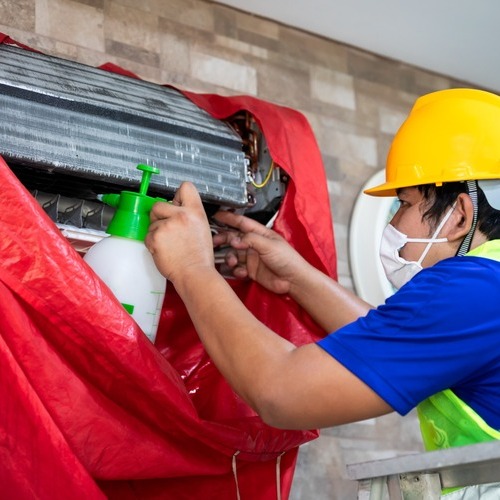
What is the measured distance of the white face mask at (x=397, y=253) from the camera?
1389 millimetres

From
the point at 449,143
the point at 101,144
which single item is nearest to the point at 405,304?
the point at 449,143

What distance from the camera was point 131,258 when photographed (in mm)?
1398

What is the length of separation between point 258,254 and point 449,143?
0.43 m

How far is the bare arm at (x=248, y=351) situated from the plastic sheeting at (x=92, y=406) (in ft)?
0.18

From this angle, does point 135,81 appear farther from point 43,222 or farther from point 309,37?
point 309,37

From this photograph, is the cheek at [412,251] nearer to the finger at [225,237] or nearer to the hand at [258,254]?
the hand at [258,254]

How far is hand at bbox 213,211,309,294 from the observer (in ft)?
5.18

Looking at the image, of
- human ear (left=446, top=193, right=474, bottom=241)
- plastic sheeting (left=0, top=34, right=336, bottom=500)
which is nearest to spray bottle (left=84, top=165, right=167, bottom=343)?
plastic sheeting (left=0, top=34, right=336, bottom=500)

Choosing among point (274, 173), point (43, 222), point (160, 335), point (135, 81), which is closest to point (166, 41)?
point (135, 81)

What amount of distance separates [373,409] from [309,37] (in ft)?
4.59

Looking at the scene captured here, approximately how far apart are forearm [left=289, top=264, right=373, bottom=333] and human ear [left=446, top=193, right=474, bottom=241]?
30cm

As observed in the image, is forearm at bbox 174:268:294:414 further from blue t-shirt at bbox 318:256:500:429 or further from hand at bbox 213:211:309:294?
hand at bbox 213:211:309:294

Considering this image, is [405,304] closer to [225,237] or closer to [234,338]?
[234,338]

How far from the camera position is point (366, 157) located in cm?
234
